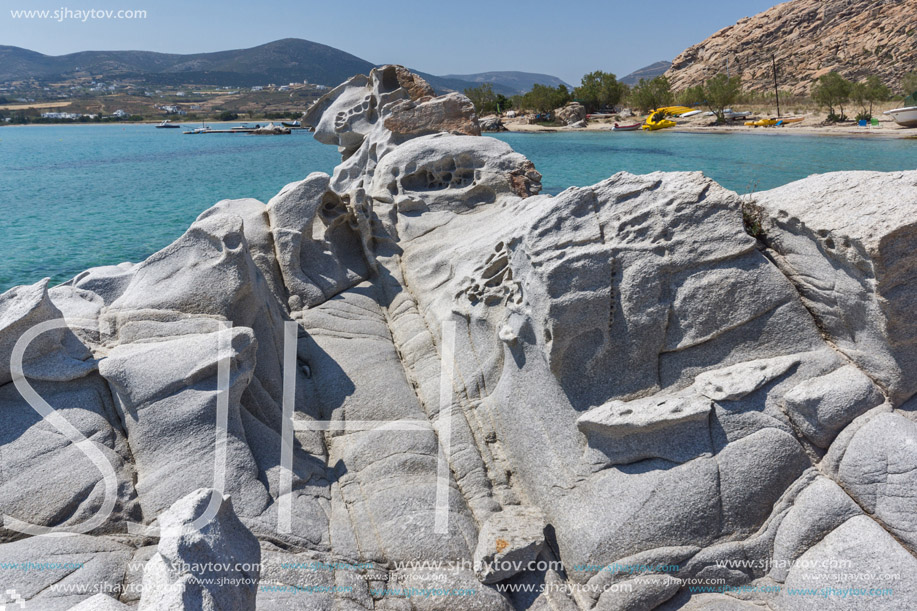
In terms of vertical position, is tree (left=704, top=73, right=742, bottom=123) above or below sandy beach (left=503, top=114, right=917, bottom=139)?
above

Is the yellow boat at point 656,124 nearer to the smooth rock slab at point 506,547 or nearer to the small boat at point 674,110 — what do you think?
the small boat at point 674,110

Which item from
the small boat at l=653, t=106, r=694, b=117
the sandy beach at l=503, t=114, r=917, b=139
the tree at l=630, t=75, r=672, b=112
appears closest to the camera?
the sandy beach at l=503, t=114, r=917, b=139

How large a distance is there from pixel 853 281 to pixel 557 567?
10.2ft

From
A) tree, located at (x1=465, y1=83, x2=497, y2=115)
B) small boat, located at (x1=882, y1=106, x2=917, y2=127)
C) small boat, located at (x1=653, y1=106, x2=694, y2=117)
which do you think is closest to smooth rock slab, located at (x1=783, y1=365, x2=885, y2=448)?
small boat, located at (x1=882, y1=106, x2=917, y2=127)

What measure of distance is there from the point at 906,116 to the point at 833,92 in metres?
7.67

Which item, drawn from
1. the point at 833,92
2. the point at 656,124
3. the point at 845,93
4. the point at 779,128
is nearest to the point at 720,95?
the point at 656,124

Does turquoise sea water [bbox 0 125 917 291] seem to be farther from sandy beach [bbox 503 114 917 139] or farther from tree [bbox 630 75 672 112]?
tree [bbox 630 75 672 112]

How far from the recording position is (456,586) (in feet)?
15.1

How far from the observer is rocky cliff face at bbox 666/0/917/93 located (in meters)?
53.6

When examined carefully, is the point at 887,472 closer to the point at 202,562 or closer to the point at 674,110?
the point at 202,562

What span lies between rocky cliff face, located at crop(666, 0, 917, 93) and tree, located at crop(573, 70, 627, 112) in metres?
16.1

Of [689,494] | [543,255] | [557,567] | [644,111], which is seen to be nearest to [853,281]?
[689,494]

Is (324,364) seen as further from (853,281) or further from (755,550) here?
(853,281)

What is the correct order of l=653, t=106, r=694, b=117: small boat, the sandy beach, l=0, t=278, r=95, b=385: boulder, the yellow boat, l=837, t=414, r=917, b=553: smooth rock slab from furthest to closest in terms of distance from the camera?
l=653, t=106, r=694, b=117: small boat < the yellow boat < the sandy beach < l=0, t=278, r=95, b=385: boulder < l=837, t=414, r=917, b=553: smooth rock slab
